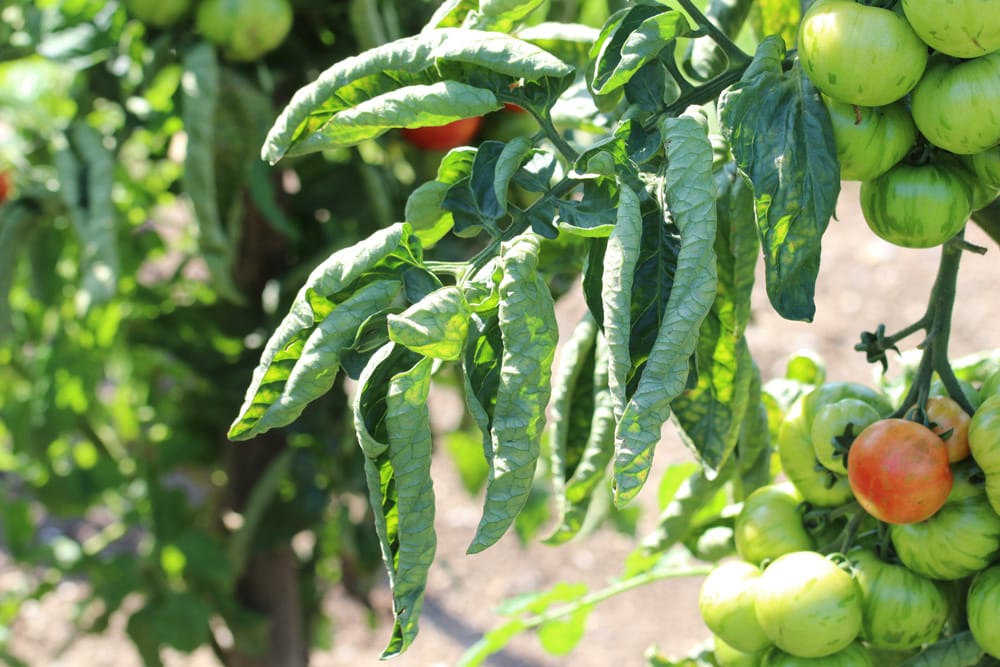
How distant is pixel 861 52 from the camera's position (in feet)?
1.64

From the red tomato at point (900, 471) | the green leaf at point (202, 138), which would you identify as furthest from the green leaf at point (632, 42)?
the green leaf at point (202, 138)

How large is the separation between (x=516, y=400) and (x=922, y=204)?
0.23 m

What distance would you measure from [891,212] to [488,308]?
208 millimetres

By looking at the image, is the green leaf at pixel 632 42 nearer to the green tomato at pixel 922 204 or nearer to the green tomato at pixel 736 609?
the green tomato at pixel 922 204

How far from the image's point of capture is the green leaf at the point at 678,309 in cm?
44

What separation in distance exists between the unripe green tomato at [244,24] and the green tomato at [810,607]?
0.75m

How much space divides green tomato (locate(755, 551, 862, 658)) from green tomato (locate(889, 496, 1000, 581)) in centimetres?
4

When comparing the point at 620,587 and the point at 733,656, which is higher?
the point at 733,656

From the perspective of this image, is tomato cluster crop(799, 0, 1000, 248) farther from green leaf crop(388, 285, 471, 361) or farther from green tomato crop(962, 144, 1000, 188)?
green leaf crop(388, 285, 471, 361)

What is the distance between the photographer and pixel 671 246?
53cm

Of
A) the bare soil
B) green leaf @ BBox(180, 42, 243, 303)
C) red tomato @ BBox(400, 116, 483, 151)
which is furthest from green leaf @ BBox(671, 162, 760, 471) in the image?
the bare soil

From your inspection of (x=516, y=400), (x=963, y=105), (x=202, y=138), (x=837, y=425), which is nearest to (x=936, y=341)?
(x=837, y=425)

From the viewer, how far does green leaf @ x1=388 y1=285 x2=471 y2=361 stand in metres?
0.46

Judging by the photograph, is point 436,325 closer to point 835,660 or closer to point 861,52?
point 861,52
